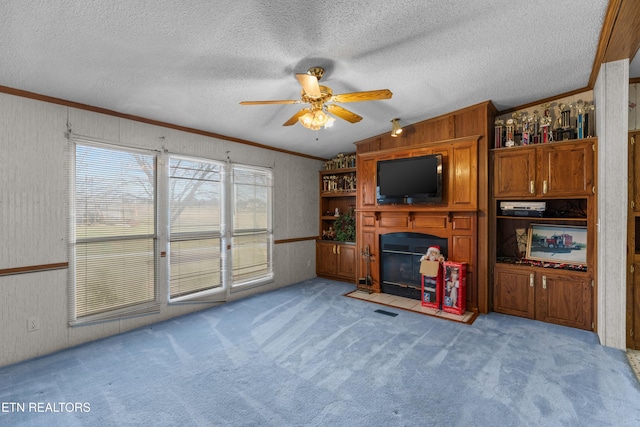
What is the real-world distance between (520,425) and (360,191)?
12.3ft

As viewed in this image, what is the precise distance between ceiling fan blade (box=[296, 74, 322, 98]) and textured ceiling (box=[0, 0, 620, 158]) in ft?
1.00

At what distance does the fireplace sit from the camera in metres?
Result: 4.55

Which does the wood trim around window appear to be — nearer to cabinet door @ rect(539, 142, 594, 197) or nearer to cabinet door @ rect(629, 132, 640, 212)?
cabinet door @ rect(539, 142, 594, 197)

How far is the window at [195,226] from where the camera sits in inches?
156

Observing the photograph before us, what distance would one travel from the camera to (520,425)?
76.8 inches

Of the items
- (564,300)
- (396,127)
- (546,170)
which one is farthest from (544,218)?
(396,127)

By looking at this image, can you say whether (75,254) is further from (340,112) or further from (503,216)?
(503,216)

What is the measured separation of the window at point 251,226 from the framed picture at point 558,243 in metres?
4.01

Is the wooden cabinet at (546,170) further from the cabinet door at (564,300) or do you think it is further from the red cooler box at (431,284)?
the red cooler box at (431,284)

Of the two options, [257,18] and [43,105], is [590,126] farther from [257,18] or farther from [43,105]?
[43,105]

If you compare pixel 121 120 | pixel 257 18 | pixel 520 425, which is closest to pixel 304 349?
pixel 520 425

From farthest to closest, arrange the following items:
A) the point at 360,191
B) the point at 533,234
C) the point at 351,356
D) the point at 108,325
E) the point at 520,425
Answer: the point at 360,191 < the point at 533,234 < the point at 108,325 < the point at 351,356 < the point at 520,425

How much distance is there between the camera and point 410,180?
14.6ft

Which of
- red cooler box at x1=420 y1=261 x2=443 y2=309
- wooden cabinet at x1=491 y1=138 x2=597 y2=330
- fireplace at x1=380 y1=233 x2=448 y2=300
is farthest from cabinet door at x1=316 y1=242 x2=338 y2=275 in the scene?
wooden cabinet at x1=491 y1=138 x2=597 y2=330
